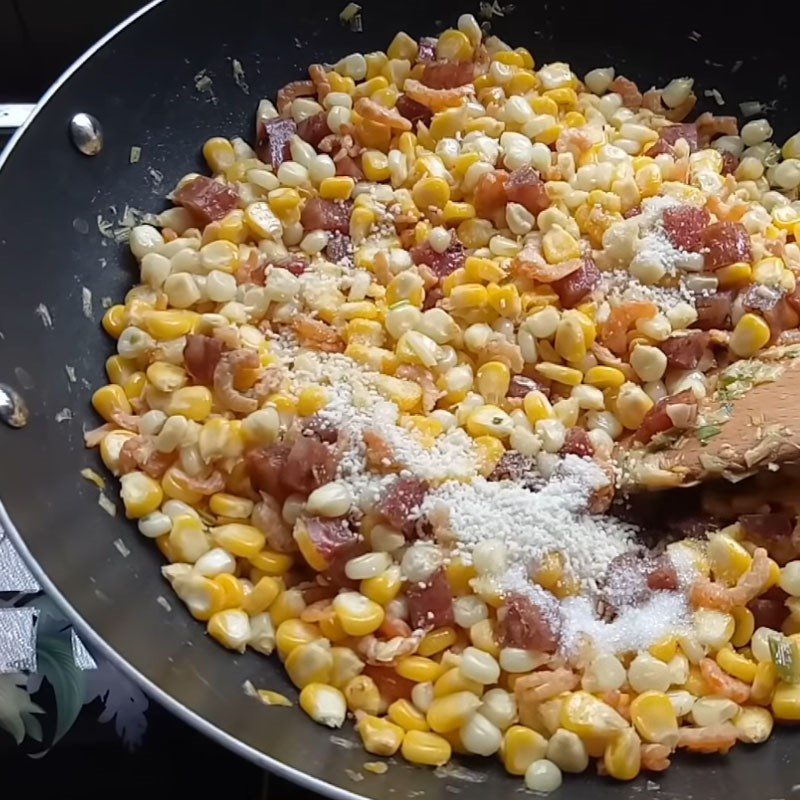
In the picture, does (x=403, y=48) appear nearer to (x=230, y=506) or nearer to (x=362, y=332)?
(x=362, y=332)

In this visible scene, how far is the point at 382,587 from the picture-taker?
156 cm

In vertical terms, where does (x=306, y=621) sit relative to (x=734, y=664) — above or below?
above

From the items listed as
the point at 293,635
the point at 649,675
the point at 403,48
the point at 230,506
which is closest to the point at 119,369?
the point at 230,506

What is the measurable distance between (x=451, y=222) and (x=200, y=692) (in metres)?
1.01

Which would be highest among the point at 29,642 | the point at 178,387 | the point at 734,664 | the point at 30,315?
the point at 30,315

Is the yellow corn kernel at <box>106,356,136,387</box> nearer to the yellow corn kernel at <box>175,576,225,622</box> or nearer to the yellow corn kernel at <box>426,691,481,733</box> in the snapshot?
the yellow corn kernel at <box>175,576,225,622</box>

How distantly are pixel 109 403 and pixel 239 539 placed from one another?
35 centimetres

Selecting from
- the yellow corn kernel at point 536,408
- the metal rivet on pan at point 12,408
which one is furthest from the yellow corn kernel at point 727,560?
the metal rivet on pan at point 12,408

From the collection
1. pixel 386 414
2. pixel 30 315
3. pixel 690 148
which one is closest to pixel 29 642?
pixel 30 315

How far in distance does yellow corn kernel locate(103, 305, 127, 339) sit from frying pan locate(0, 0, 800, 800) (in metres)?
0.03

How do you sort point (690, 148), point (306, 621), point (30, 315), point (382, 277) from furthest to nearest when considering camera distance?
point (690, 148) → point (382, 277) → point (30, 315) → point (306, 621)

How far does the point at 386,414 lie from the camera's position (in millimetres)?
1661

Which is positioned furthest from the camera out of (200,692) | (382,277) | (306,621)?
(382,277)

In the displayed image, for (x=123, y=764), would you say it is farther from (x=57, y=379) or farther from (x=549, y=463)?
(x=549, y=463)
